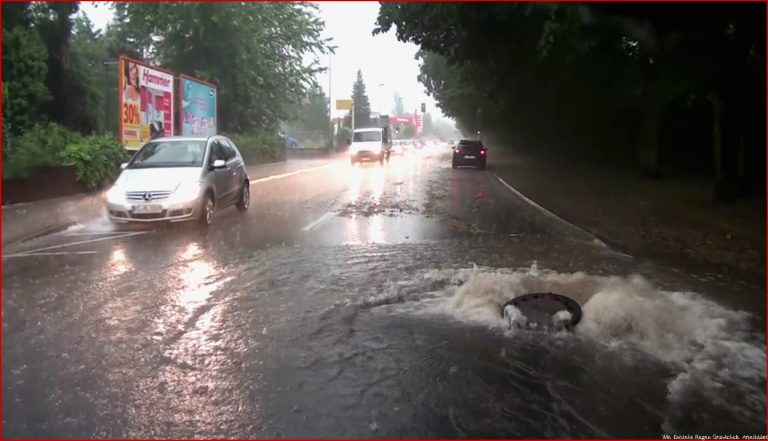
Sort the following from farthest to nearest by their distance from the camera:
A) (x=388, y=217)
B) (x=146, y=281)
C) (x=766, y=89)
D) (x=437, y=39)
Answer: (x=437, y=39)
(x=388, y=217)
(x=766, y=89)
(x=146, y=281)

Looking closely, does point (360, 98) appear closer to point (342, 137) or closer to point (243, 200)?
point (342, 137)

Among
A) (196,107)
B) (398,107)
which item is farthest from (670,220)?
(398,107)

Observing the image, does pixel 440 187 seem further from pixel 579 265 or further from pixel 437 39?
pixel 579 265

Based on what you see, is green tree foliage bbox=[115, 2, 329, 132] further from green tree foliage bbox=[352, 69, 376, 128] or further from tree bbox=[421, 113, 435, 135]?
tree bbox=[421, 113, 435, 135]

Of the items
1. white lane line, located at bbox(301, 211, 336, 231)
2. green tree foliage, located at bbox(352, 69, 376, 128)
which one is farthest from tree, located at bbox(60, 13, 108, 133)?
green tree foliage, located at bbox(352, 69, 376, 128)

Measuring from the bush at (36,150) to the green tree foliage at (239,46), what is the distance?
A: 6350 mm

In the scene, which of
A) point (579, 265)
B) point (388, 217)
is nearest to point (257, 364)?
point (579, 265)

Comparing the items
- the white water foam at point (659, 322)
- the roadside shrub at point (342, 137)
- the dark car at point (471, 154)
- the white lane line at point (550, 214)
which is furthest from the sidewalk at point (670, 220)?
the roadside shrub at point (342, 137)

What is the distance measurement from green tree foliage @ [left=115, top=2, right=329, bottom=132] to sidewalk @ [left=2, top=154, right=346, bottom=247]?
911 centimetres

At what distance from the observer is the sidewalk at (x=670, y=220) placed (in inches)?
350

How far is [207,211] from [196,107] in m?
16.1

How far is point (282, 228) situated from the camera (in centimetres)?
1188

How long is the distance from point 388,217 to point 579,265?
19.1 feet

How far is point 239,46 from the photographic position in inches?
1104
